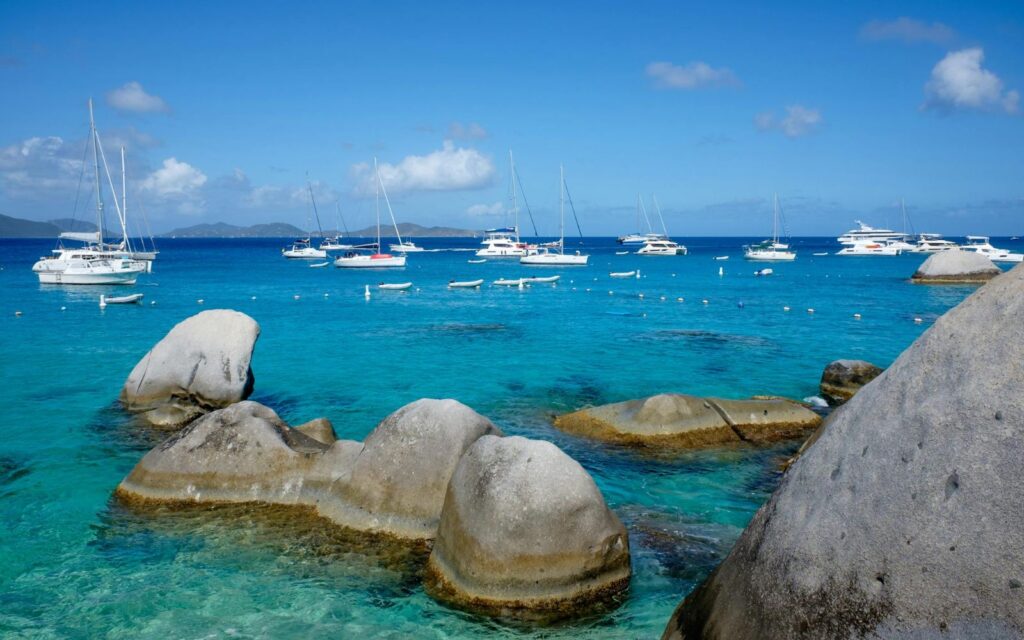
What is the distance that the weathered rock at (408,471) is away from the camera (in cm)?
1152

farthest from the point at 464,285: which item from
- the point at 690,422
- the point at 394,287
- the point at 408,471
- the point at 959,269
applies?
the point at 408,471

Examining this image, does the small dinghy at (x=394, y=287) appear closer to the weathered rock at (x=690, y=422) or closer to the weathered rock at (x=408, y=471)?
the weathered rock at (x=690, y=422)

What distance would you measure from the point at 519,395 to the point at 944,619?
1753 centimetres

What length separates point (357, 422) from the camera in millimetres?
19562

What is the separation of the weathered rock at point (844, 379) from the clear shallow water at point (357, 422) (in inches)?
34.7

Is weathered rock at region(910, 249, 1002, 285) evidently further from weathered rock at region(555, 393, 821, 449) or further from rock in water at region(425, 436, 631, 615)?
rock in water at region(425, 436, 631, 615)

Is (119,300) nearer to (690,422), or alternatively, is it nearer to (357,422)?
(357,422)

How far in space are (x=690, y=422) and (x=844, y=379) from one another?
7.86m

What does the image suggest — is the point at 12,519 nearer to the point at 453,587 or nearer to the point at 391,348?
the point at 453,587

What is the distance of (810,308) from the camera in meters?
49.0

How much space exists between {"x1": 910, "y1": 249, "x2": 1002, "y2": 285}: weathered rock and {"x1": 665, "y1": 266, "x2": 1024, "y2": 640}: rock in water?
71661 millimetres

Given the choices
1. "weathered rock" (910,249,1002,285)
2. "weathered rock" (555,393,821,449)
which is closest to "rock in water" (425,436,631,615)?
"weathered rock" (555,393,821,449)

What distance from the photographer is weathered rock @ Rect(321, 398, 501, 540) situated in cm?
1152

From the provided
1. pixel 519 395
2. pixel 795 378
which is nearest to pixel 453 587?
pixel 519 395
